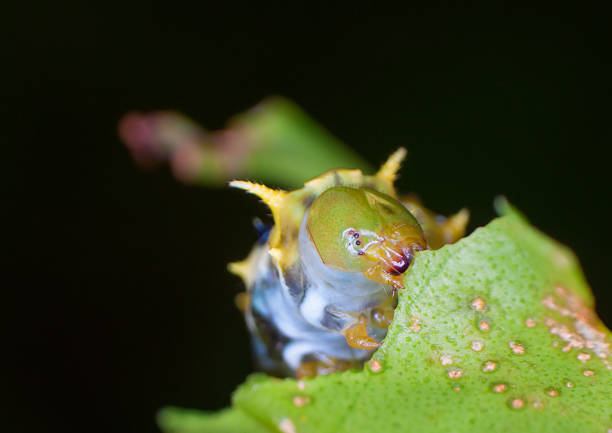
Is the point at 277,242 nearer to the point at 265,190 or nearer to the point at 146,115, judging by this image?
the point at 265,190

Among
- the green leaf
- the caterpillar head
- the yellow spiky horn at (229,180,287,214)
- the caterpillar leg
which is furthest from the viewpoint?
the yellow spiky horn at (229,180,287,214)

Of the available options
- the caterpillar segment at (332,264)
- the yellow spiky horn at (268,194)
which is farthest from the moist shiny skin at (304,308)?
the yellow spiky horn at (268,194)

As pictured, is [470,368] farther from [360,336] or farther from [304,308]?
[304,308]

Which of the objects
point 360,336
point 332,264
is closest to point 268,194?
point 332,264

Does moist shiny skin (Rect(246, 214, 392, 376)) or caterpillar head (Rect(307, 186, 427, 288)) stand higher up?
caterpillar head (Rect(307, 186, 427, 288))

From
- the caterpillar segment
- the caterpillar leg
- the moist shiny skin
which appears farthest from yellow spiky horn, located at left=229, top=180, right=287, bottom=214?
the caterpillar leg

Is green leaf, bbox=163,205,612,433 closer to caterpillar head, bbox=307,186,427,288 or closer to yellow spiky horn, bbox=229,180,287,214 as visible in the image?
caterpillar head, bbox=307,186,427,288
